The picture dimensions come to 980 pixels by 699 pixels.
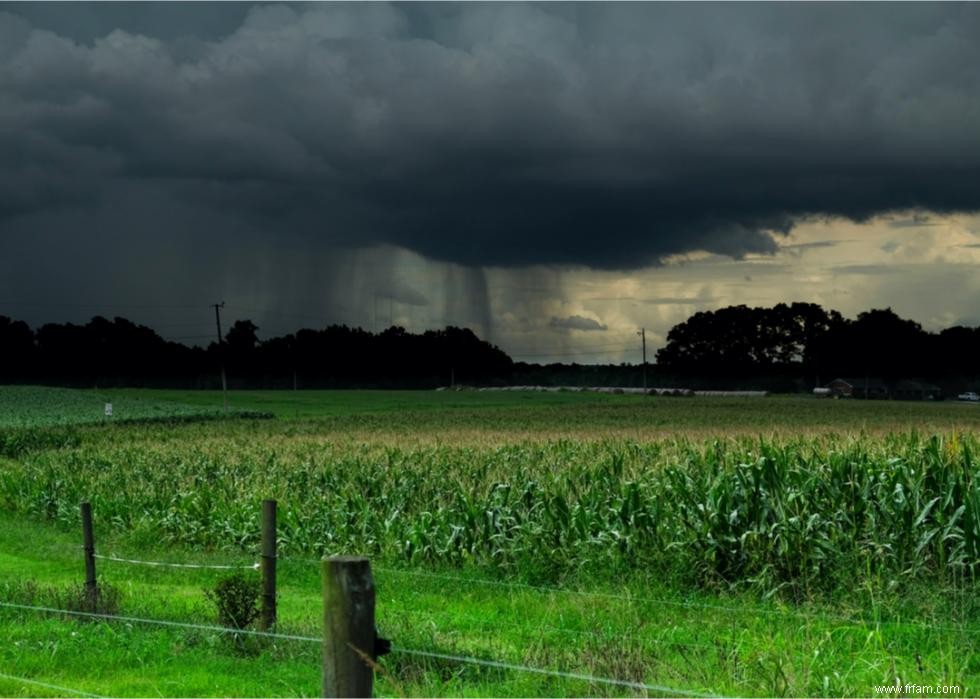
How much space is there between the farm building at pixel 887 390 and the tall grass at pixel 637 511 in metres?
102

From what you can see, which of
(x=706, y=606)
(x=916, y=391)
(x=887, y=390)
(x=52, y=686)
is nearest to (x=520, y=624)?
(x=706, y=606)

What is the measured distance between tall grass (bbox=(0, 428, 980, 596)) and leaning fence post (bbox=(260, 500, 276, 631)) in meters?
4.80

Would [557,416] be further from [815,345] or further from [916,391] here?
[815,345]

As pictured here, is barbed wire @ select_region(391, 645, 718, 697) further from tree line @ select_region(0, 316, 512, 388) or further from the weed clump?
tree line @ select_region(0, 316, 512, 388)

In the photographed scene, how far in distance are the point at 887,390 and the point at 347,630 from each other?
129 meters

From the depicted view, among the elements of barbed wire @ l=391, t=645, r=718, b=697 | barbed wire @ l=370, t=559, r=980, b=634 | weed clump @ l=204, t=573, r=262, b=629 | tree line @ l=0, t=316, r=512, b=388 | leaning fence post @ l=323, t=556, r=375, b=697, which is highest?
tree line @ l=0, t=316, r=512, b=388

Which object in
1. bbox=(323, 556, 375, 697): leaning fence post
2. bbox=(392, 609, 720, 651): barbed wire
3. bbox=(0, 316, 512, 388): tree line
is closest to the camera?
bbox=(323, 556, 375, 697): leaning fence post

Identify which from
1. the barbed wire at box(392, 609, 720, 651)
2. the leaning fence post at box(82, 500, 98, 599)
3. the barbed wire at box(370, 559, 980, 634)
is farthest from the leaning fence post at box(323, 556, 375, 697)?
the leaning fence post at box(82, 500, 98, 599)

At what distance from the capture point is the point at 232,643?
11.5 m

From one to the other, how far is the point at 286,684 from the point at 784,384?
393 ft

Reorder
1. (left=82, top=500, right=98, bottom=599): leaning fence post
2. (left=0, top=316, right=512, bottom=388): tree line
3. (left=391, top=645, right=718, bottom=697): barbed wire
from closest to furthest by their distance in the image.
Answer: (left=391, top=645, right=718, bottom=697): barbed wire → (left=82, top=500, right=98, bottom=599): leaning fence post → (left=0, top=316, right=512, bottom=388): tree line

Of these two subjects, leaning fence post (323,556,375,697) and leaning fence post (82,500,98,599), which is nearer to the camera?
leaning fence post (323,556,375,697)

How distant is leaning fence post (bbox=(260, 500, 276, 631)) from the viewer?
12.4 meters

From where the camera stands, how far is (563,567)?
16.1 metres
